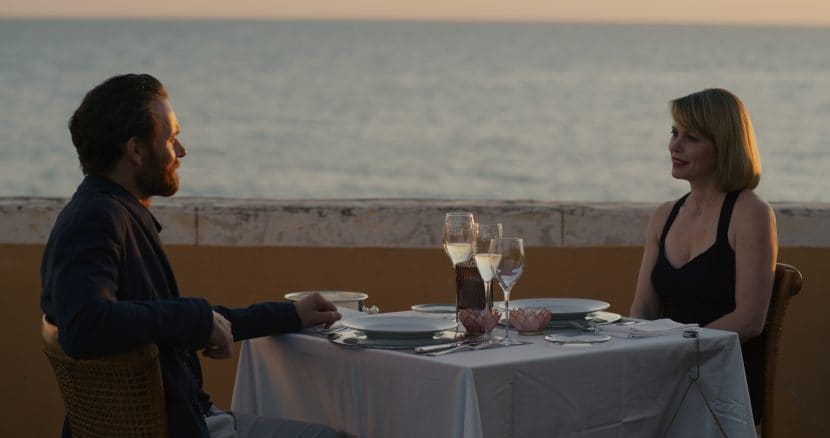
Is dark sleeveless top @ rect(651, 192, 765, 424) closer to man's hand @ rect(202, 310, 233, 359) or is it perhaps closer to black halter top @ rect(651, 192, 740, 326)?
black halter top @ rect(651, 192, 740, 326)

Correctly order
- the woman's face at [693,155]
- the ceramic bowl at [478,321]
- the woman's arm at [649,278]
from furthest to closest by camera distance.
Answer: the woman's arm at [649,278] → the woman's face at [693,155] → the ceramic bowl at [478,321]

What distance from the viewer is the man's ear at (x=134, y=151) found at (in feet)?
9.41

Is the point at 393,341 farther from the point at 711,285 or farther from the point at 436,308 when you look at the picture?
the point at 711,285

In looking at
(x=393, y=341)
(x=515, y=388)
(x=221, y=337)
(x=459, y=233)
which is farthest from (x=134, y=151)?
(x=515, y=388)

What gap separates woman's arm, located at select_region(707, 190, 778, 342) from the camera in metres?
3.58

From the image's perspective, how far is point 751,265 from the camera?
362 centimetres

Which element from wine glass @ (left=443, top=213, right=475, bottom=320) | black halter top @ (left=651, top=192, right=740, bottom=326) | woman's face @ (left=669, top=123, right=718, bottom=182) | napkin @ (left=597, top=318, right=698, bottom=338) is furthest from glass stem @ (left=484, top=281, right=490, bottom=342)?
woman's face @ (left=669, top=123, right=718, bottom=182)

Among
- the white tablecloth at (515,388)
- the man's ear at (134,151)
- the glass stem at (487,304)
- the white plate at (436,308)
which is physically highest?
the man's ear at (134,151)

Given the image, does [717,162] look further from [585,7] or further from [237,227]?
[585,7]

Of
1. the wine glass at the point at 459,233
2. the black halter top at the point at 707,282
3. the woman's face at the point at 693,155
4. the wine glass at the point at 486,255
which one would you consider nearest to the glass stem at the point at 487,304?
the wine glass at the point at 486,255

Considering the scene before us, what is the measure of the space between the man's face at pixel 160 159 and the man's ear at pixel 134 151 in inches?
0.5

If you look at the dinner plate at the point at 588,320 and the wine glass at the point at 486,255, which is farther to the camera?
the dinner plate at the point at 588,320

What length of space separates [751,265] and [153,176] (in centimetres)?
164

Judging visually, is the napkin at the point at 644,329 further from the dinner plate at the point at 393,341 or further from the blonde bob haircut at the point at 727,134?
the blonde bob haircut at the point at 727,134
